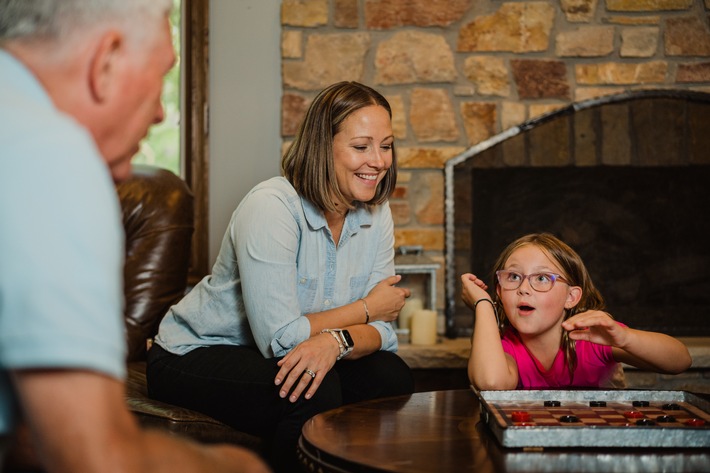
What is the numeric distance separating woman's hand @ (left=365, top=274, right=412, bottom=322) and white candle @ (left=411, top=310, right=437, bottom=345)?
0.82 metres

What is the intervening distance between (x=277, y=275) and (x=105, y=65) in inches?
50.0

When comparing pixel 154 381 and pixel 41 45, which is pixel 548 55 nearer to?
pixel 154 381

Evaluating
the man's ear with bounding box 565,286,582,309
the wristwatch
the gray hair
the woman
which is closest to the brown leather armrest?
the woman

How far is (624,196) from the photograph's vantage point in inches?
126

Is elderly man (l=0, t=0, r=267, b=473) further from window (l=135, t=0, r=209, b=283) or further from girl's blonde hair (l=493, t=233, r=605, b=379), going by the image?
window (l=135, t=0, r=209, b=283)

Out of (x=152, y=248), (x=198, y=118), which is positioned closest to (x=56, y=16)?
(x=152, y=248)

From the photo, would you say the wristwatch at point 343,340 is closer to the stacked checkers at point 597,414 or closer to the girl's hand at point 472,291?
the girl's hand at point 472,291

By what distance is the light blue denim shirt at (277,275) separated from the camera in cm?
195

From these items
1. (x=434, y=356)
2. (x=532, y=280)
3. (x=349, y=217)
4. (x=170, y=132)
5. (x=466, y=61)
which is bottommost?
(x=434, y=356)

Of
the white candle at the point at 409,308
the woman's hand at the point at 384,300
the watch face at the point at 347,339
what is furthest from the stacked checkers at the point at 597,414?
the white candle at the point at 409,308

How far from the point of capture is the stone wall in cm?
321

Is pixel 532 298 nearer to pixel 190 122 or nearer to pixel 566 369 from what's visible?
pixel 566 369

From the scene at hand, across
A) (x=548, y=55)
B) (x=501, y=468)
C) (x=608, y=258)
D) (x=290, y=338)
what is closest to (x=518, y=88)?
(x=548, y=55)

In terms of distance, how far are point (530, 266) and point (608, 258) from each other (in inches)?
51.2
